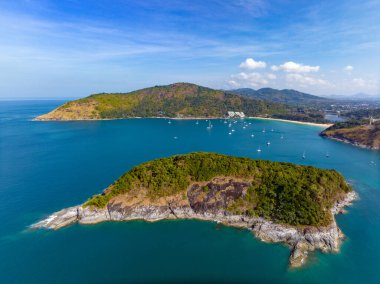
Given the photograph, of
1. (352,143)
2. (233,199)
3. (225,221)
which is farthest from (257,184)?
(352,143)

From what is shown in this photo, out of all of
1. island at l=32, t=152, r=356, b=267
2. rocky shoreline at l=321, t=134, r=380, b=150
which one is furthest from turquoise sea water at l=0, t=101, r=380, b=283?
rocky shoreline at l=321, t=134, r=380, b=150

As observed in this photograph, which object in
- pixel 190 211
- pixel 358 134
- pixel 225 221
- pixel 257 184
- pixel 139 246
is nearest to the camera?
pixel 139 246

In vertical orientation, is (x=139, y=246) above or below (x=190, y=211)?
below

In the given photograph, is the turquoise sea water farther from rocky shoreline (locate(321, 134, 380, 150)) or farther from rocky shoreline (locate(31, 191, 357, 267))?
rocky shoreline (locate(321, 134, 380, 150))

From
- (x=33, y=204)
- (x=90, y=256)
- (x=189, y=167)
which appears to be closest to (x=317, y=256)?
(x=189, y=167)

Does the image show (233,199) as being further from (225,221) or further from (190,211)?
(190,211)

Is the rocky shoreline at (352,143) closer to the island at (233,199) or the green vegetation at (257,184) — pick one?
the green vegetation at (257,184)

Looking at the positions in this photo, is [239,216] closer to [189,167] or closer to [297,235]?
[297,235]

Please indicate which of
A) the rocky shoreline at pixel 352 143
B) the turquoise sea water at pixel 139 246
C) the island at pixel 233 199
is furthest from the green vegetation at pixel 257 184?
the rocky shoreline at pixel 352 143
